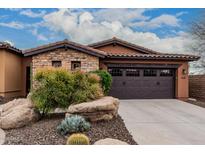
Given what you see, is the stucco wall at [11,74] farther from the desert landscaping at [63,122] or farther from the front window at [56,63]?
the desert landscaping at [63,122]

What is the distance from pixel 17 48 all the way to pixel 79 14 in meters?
4.82

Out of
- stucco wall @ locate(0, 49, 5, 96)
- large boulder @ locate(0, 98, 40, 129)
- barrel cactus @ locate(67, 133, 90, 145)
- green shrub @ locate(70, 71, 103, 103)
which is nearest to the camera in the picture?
barrel cactus @ locate(67, 133, 90, 145)

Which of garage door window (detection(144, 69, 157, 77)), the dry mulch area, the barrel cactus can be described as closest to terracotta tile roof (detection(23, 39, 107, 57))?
garage door window (detection(144, 69, 157, 77))

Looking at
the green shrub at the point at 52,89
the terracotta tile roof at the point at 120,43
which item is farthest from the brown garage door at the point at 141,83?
the green shrub at the point at 52,89

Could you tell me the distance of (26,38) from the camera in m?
20.2

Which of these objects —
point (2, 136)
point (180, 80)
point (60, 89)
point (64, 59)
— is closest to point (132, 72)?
point (180, 80)

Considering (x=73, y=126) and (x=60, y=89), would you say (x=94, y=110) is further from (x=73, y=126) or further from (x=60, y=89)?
(x=60, y=89)

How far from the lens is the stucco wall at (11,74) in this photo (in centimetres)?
1753

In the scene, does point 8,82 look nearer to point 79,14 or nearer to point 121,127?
point 79,14

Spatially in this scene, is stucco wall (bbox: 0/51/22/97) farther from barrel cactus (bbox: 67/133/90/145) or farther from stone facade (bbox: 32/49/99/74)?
barrel cactus (bbox: 67/133/90/145)

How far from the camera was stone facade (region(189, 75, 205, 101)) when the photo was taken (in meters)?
19.1

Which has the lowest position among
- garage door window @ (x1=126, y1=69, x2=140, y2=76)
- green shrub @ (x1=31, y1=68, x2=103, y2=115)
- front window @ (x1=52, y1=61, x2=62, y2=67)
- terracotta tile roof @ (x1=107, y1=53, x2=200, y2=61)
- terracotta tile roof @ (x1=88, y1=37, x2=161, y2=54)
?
green shrub @ (x1=31, y1=68, x2=103, y2=115)

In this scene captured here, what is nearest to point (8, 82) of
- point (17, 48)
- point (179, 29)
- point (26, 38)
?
point (17, 48)

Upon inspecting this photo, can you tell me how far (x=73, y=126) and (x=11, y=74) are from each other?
1131 centimetres
